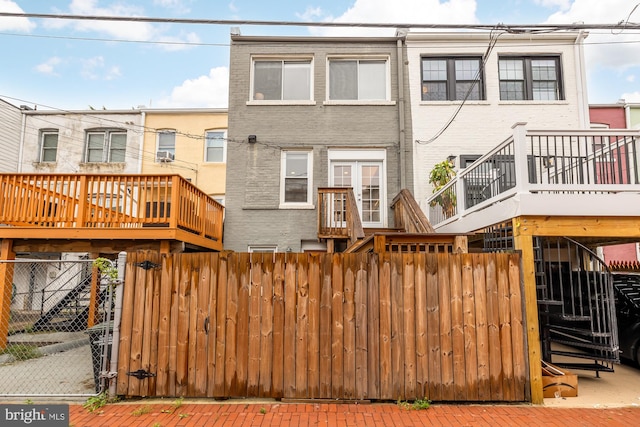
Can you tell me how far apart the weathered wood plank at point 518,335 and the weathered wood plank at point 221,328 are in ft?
12.1

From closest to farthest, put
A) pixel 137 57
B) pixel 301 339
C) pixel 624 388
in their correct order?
pixel 301 339
pixel 624 388
pixel 137 57

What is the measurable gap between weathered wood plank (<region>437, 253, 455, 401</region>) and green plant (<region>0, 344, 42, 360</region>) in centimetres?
753

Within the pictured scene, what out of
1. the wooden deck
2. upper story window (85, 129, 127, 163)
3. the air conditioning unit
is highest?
upper story window (85, 129, 127, 163)

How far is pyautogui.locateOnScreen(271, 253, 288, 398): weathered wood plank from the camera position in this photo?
4680mm

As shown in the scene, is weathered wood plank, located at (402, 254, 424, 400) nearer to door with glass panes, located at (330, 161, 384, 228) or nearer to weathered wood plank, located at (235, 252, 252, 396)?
weathered wood plank, located at (235, 252, 252, 396)

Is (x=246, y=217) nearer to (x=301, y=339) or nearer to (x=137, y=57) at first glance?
(x=301, y=339)

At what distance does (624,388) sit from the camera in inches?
215

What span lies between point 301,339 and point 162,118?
1357cm

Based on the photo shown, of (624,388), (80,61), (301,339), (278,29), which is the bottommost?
(624,388)

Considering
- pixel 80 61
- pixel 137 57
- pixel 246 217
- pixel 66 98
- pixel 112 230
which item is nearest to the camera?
pixel 112 230

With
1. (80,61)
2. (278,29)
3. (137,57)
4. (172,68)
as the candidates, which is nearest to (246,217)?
(278,29)

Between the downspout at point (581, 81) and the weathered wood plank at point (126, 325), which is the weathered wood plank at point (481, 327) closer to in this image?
the weathered wood plank at point (126, 325)

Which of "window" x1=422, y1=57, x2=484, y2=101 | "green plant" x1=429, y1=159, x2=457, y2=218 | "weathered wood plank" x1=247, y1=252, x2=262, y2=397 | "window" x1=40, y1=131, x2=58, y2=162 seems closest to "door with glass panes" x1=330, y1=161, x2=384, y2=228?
"green plant" x1=429, y1=159, x2=457, y2=218

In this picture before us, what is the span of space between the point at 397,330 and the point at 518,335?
155 centimetres
